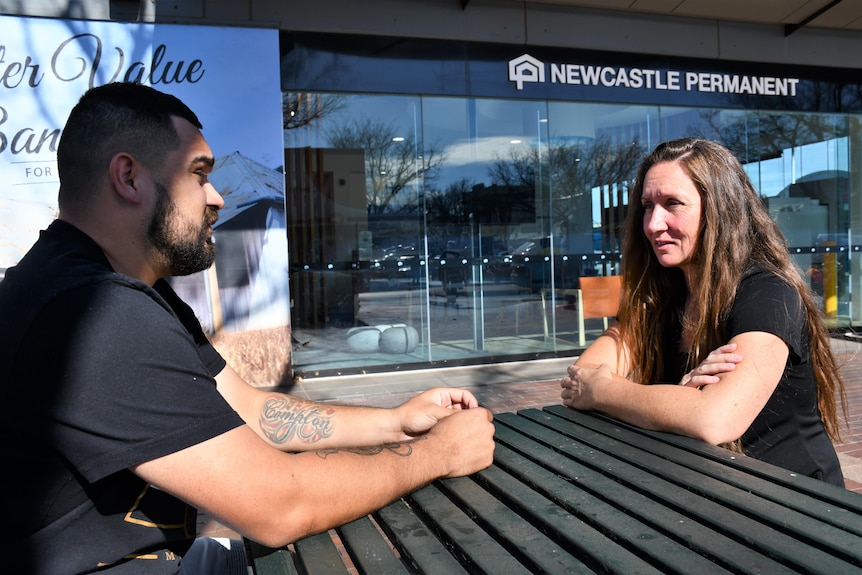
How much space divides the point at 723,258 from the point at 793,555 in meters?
1.25

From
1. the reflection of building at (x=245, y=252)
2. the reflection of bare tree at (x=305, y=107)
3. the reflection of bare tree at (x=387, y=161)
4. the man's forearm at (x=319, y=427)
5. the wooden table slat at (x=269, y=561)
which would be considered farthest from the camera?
the reflection of bare tree at (x=387, y=161)

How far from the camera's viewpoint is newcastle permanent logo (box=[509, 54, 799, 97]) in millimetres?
8125

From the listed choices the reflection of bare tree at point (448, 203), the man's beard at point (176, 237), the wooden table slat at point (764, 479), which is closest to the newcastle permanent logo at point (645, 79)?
the reflection of bare tree at point (448, 203)

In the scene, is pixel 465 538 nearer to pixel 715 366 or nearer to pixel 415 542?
pixel 415 542

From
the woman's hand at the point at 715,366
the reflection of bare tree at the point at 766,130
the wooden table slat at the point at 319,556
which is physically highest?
the reflection of bare tree at the point at 766,130

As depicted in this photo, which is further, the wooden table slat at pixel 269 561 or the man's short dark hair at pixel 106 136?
the man's short dark hair at pixel 106 136

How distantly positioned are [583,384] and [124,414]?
5.02 feet

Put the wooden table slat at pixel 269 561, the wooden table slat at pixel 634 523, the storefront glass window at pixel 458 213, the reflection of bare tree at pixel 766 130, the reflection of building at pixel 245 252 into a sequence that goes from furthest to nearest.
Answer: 1. the reflection of bare tree at pixel 766 130
2. the storefront glass window at pixel 458 213
3. the reflection of building at pixel 245 252
4. the wooden table slat at pixel 269 561
5. the wooden table slat at pixel 634 523

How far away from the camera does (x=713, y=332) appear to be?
2.19 meters

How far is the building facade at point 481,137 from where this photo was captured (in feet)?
24.6

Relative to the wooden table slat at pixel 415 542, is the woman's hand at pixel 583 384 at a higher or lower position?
higher

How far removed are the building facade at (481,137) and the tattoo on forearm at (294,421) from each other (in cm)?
543

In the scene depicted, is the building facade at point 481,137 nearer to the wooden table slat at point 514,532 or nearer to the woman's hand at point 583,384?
the woman's hand at point 583,384

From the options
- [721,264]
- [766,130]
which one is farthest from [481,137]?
[721,264]
